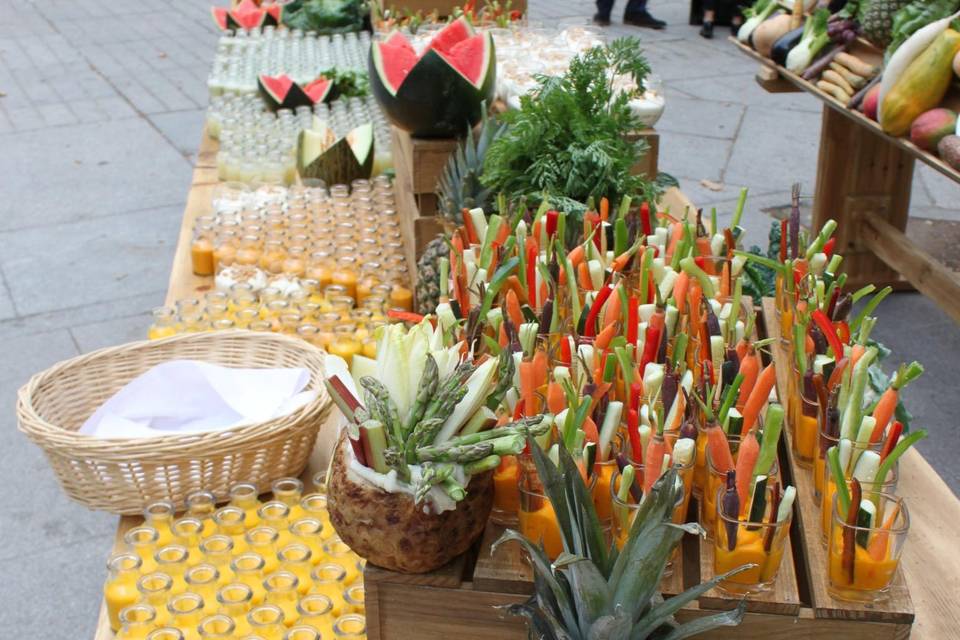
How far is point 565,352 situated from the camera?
1849mm

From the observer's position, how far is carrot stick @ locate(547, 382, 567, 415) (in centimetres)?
168

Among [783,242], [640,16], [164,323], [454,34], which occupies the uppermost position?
[454,34]

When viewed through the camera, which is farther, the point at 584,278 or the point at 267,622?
the point at 584,278

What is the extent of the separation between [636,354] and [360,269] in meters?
1.87

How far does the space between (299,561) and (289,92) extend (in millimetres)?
3493

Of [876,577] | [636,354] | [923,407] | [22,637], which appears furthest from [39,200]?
[876,577]

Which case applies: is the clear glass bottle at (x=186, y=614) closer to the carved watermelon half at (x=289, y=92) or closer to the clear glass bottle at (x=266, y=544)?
the clear glass bottle at (x=266, y=544)

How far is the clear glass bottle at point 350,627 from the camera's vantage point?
6.39 ft

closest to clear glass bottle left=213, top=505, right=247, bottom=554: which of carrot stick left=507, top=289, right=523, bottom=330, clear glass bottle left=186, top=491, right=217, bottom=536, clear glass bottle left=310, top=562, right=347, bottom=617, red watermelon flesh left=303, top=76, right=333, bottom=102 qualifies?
clear glass bottle left=186, top=491, right=217, bottom=536

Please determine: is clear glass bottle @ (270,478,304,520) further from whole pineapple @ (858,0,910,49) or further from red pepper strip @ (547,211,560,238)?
whole pineapple @ (858,0,910,49)

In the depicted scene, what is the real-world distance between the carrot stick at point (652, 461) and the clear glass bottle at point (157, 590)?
1.02 m

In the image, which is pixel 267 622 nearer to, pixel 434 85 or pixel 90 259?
pixel 434 85

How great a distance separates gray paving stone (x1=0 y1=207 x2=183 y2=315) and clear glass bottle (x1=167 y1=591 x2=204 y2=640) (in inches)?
139

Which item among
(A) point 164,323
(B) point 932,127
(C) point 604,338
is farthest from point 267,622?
(B) point 932,127
